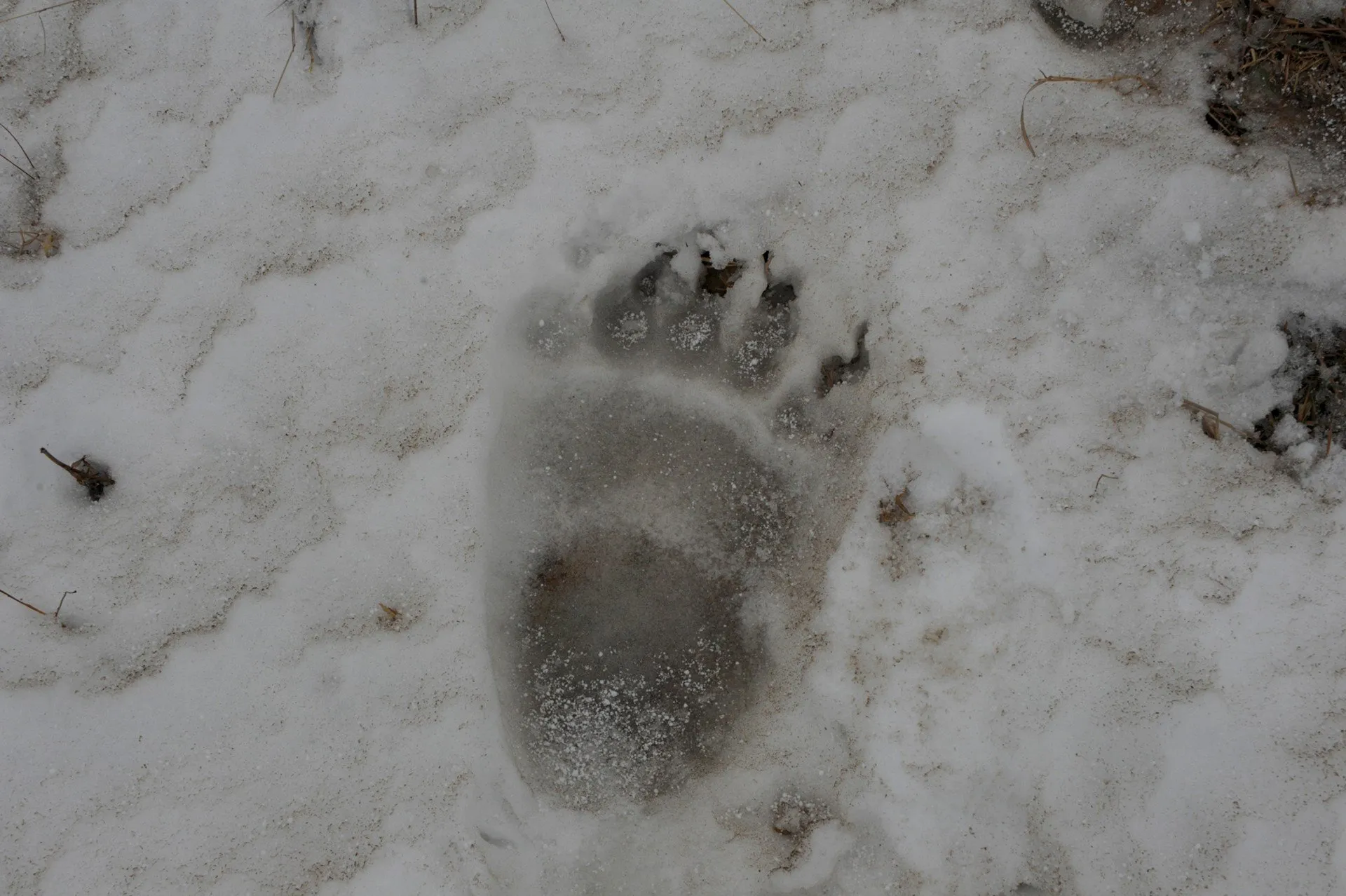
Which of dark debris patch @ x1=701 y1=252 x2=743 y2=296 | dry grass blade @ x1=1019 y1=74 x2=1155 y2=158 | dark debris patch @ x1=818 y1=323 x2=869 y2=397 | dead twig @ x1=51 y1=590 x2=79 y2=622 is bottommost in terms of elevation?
dead twig @ x1=51 y1=590 x2=79 y2=622

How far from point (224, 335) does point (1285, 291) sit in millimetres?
3555

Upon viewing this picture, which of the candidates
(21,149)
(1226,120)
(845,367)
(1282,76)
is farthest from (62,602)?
(1282,76)

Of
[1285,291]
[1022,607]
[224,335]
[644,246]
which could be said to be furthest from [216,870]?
[1285,291]

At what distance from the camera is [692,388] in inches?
100

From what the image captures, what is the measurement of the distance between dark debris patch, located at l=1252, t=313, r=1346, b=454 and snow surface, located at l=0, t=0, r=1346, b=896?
57 mm

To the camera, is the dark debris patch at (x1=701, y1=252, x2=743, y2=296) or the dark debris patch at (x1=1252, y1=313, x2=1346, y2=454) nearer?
the dark debris patch at (x1=1252, y1=313, x2=1346, y2=454)

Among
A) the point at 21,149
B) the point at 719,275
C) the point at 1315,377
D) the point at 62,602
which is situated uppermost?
the point at 21,149

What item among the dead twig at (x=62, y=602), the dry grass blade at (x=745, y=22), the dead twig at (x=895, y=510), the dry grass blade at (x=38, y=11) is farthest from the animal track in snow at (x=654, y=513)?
the dry grass blade at (x=38, y=11)

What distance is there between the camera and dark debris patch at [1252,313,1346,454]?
2.39 metres

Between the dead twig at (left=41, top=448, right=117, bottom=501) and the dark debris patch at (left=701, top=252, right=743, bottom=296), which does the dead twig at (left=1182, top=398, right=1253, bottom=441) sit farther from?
the dead twig at (left=41, top=448, right=117, bottom=501)

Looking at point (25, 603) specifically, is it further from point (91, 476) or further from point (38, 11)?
point (38, 11)

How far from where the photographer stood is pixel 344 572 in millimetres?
2527

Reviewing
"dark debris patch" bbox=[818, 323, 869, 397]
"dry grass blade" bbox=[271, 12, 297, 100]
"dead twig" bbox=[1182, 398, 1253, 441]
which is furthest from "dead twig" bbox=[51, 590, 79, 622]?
"dead twig" bbox=[1182, 398, 1253, 441]

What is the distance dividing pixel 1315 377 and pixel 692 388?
2.03 m
